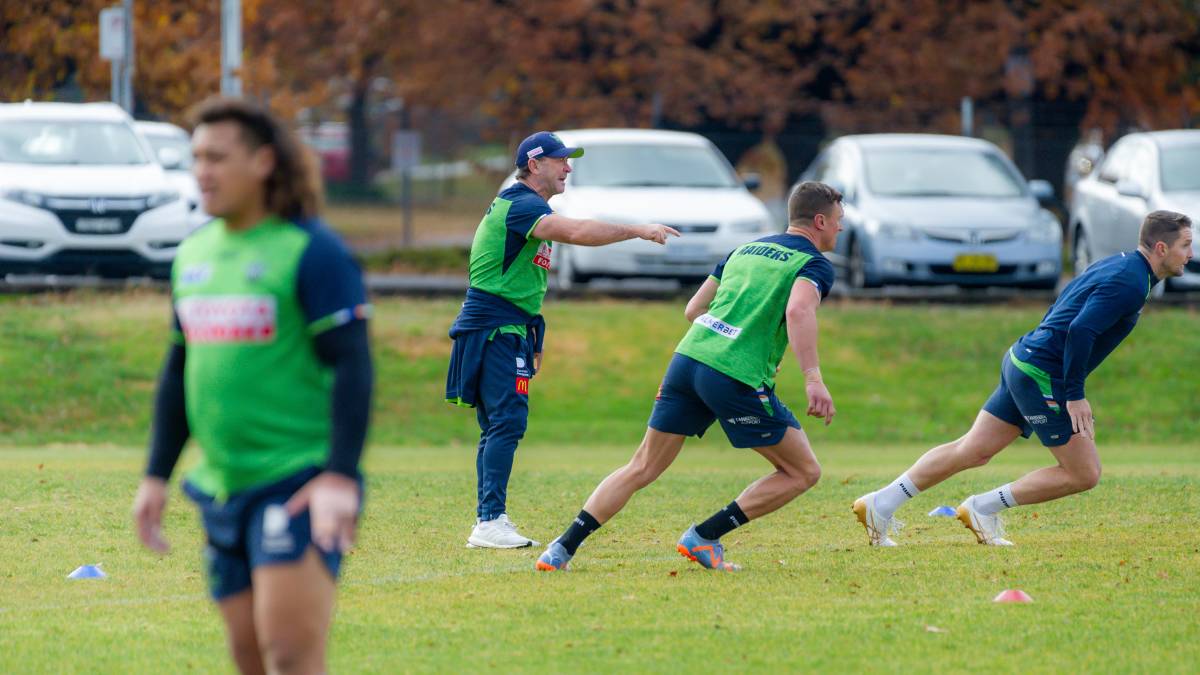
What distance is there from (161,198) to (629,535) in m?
11.2

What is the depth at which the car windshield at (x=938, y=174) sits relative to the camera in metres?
19.9

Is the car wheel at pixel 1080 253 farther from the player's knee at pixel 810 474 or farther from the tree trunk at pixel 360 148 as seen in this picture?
the tree trunk at pixel 360 148

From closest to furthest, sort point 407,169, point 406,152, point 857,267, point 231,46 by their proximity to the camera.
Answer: point 857,267, point 231,46, point 406,152, point 407,169

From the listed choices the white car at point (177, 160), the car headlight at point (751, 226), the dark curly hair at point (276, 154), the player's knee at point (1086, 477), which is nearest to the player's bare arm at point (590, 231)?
the player's knee at point (1086, 477)

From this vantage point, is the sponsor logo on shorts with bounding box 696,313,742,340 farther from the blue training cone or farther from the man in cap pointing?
the blue training cone

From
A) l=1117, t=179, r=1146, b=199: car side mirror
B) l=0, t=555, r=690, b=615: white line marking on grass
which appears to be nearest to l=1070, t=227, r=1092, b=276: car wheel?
l=1117, t=179, r=1146, b=199: car side mirror

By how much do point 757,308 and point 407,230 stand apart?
19.5 m

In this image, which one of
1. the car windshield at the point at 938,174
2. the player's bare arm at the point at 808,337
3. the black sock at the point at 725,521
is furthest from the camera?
the car windshield at the point at 938,174

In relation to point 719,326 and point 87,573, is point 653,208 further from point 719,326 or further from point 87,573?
point 87,573

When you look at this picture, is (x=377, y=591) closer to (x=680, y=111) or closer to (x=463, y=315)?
(x=463, y=315)

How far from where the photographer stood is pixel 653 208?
18812mm

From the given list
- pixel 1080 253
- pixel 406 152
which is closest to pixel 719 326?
pixel 1080 253

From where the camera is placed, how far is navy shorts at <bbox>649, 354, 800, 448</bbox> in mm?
7754

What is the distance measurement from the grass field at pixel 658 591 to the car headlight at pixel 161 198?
8.13 metres
